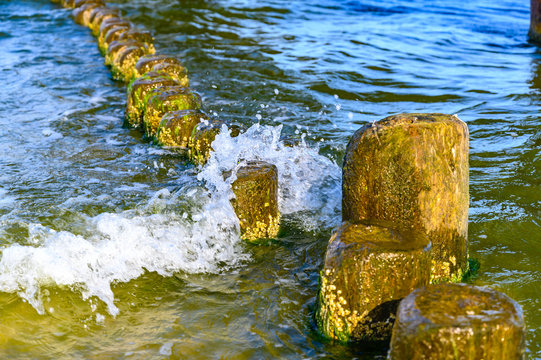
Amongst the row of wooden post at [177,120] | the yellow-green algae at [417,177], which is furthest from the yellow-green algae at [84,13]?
the yellow-green algae at [417,177]

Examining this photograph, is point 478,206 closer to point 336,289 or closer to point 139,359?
point 336,289

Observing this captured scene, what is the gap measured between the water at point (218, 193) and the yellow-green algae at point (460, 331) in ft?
2.14

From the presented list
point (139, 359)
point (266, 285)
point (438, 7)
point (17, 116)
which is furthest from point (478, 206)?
point (438, 7)

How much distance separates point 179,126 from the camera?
245 inches

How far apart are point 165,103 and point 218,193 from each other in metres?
2.39

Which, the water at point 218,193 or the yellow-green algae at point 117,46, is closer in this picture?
the water at point 218,193

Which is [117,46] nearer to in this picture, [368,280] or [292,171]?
[292,171]

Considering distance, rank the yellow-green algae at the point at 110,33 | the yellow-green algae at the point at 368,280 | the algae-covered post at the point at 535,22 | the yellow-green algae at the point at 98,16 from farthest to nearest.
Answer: the yellow-green algae at the point at 98,16
the algae-covered post at the point at 535,22
the yellow-green algae at the point at 110,33
the yellow-green algae at the point at 368,280

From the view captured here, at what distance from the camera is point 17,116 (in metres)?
7.78

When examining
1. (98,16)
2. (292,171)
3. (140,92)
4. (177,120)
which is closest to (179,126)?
(177,120)

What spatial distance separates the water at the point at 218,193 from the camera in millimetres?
3611

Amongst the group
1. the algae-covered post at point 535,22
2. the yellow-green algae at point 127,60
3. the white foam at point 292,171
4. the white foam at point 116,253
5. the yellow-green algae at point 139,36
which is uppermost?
the algae-covered post at point 535,22

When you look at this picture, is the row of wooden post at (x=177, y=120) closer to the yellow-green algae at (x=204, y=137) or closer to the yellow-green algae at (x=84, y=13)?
the yellow-green algae at (x=204, y=137)

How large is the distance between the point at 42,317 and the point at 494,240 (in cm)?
317
